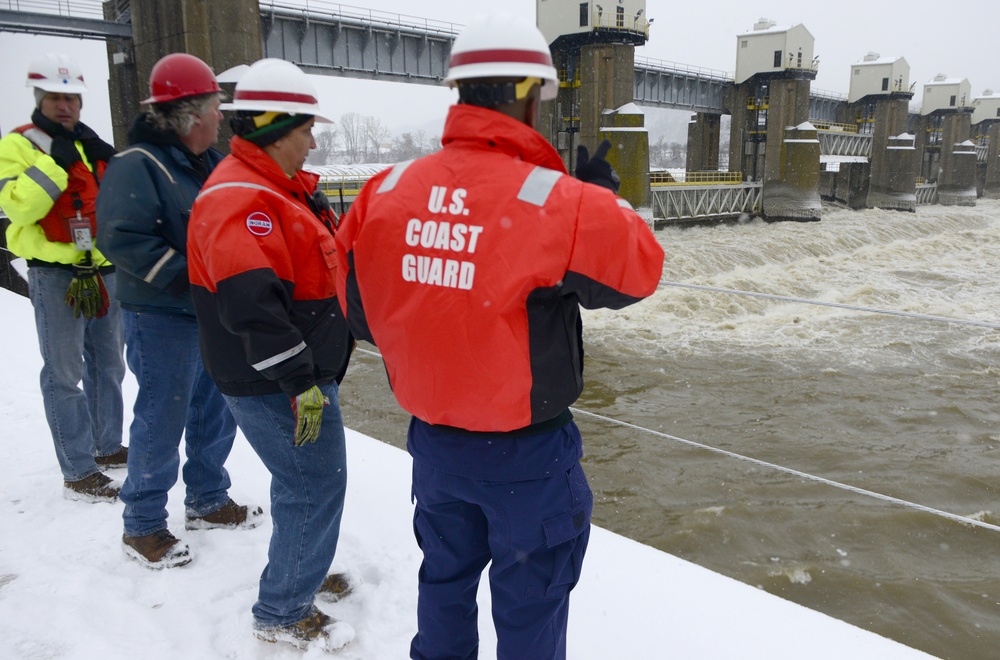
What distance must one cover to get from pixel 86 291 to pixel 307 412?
197 centimetres

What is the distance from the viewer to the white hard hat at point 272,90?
2.22 metres

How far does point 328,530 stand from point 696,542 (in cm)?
458

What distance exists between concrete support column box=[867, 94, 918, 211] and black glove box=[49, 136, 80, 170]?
53003mm

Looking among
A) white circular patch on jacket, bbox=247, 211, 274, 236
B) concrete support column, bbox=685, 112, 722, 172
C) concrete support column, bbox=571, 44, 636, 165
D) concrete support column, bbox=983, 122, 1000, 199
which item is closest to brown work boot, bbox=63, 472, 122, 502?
white circular patch on jacket, bbox=247, 211, 274, 236

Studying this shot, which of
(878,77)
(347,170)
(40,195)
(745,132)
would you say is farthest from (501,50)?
→ (878,77)

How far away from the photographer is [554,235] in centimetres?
153

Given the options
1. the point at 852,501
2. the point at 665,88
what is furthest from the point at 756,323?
the point at 665,88

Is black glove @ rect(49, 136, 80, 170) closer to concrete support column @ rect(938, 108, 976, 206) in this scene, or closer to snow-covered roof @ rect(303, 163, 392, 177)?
snow-covered roof @ rect(303, 163, 392, 177)

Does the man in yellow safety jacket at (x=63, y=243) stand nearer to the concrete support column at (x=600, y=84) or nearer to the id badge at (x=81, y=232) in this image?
the id badge at (x=81, y=232)

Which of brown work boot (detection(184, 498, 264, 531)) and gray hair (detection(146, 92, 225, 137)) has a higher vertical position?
gray hair (detection(146, 92, 225, 137))

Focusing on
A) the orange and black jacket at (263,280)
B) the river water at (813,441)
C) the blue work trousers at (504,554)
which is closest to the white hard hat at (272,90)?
the orange and black jacket at (263,280)

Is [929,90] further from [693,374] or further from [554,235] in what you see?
[554,235]

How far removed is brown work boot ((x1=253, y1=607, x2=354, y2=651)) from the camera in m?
2.37

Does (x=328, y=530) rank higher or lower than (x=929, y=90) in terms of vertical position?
lower
